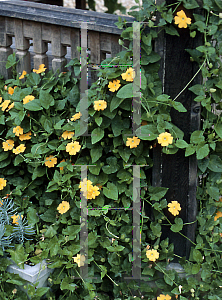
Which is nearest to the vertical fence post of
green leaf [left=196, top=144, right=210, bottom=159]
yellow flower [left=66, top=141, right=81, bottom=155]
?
green leaf [left=196, top=144, right=210, bottom=159]

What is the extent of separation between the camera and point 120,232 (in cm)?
212

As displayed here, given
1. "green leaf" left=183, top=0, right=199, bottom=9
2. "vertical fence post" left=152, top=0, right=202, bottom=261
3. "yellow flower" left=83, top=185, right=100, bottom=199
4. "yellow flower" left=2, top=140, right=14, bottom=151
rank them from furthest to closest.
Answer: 1. "yellow flower" left=2, top=140, right=14, bottom=151
2. "yellow flower" left=83, top=185, right=100, bottom=199
3. "vertical fence post" left=152, top=0, right=202, bottom=261
4. "green leaf" left=183, top=0, right=199, bottom=9

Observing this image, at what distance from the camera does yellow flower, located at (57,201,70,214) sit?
2.12 m

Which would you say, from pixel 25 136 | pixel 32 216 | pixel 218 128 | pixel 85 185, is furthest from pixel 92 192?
pixel 218 128

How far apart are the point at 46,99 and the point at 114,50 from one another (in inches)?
19.7

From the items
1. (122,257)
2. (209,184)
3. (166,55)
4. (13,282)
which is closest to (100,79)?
(166,55)

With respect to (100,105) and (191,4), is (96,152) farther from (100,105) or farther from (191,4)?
(191,4)

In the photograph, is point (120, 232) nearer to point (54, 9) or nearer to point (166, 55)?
point (166, 55)

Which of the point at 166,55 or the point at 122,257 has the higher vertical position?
the point at 166,55

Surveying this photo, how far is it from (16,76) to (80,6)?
243 centimetres

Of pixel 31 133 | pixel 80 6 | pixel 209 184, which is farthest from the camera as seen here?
pixel 80 6

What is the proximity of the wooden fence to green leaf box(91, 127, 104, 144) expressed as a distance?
1.11ft

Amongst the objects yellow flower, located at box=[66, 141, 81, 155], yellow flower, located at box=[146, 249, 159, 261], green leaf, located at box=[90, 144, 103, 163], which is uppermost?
yellow flower, located at box=[66, 141, 81, 155]

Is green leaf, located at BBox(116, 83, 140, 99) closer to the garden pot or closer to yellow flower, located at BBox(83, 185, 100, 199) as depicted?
yellow flower, located at BBox(83, 185, 100, 199)
